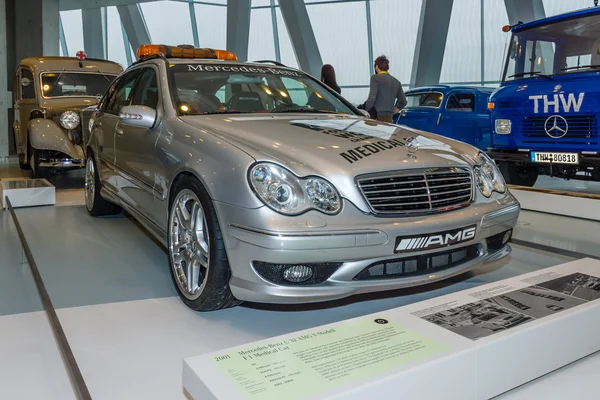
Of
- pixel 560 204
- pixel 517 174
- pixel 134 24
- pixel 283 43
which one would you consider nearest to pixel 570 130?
pixel 560 204

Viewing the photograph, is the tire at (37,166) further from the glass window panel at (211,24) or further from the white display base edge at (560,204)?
the glass window panel at (211,24)

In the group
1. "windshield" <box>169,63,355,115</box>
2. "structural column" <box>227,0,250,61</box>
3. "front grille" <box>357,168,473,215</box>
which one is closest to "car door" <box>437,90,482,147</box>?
"windshield" <box>169,63,355,115</box>

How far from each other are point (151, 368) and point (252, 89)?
6.29ft

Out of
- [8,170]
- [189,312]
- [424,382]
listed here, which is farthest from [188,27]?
[424,382]

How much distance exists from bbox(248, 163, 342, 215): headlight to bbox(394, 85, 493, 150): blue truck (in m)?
6.23

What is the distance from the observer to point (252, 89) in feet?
11.4

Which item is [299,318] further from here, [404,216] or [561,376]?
[561,376]

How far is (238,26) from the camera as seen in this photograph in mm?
15031

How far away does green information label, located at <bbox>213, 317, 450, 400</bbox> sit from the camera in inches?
56.3

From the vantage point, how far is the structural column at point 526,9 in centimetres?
990

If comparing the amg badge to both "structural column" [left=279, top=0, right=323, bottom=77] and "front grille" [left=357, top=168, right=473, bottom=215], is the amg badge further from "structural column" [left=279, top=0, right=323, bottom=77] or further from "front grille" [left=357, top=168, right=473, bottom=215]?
"structural column" [left=279, top=0, right=323, bottom=77]

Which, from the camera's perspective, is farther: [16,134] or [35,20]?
[35,20]

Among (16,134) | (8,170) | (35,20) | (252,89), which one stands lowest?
(8,170)

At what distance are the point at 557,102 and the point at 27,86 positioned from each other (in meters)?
6.27
